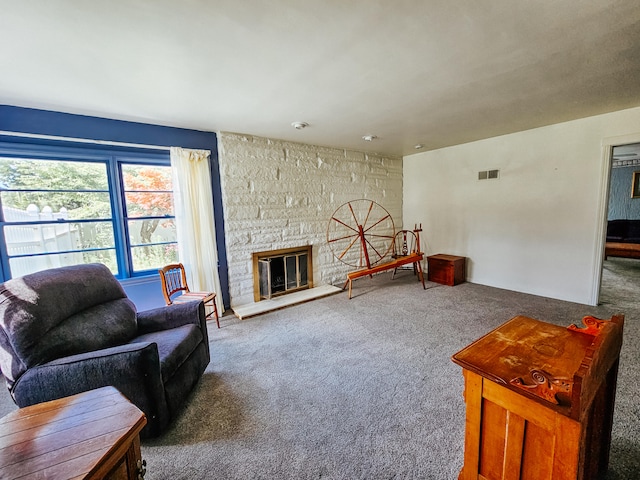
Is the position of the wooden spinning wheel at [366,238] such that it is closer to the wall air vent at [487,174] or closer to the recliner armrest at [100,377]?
the wall air vent at [487,174]

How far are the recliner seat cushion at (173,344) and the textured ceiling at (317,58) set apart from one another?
1799mm

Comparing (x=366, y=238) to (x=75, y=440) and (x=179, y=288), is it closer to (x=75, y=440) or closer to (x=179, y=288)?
(x=179, y=288)

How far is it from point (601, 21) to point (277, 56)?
5.85 feet

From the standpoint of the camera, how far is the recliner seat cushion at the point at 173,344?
5.35ft

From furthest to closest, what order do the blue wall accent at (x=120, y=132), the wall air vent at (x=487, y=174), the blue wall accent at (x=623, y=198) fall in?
the blue wall accent at (x=623, y=198)
the wall air vent at (x=487, y=174)
the blue wall accent at (x=120, y=132)

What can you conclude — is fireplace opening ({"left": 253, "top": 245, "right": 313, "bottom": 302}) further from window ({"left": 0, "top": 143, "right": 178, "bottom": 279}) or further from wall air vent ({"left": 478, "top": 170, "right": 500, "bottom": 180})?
wall air vent ({"left": 478, "top": 170, "right": 500, "bottom": 180})

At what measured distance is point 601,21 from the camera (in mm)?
1448

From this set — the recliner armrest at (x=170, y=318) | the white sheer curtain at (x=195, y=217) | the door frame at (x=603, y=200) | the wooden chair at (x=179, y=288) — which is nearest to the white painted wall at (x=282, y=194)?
the white sheer curtain at (x=195, y=217)

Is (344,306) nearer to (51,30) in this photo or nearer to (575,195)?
(575,195)

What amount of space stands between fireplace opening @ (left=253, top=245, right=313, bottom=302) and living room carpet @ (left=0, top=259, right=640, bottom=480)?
1.77ft

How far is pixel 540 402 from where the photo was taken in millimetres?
833

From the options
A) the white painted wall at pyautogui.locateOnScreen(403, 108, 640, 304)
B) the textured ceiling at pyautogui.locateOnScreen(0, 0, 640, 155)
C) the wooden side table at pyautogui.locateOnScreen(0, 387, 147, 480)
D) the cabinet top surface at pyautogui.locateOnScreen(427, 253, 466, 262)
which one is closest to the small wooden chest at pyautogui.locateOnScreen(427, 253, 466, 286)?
the cabinet top surface at pyautogui.locateOnScreen(427, 253, 466, 262)

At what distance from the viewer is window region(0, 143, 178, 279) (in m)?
2.47

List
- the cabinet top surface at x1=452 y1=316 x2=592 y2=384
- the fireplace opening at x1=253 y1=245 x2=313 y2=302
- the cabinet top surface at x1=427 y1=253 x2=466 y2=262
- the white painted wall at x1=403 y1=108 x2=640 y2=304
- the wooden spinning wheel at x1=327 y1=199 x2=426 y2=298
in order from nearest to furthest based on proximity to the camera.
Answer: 1. the cabinet top surface at x1=452 y1=316 x2=592 y2=384
2. the white painted wall at x1=403 y1=108 x2=640 y2=304
3. the fireplace opening at x1=253 y1=245 x2=313 y2=302
4. the cabinet top surface at x1=427 y1=253 x2=466 y2=262
5. the wooden spinning wheel at x1=327 y1=199 x2=426 y2=298
